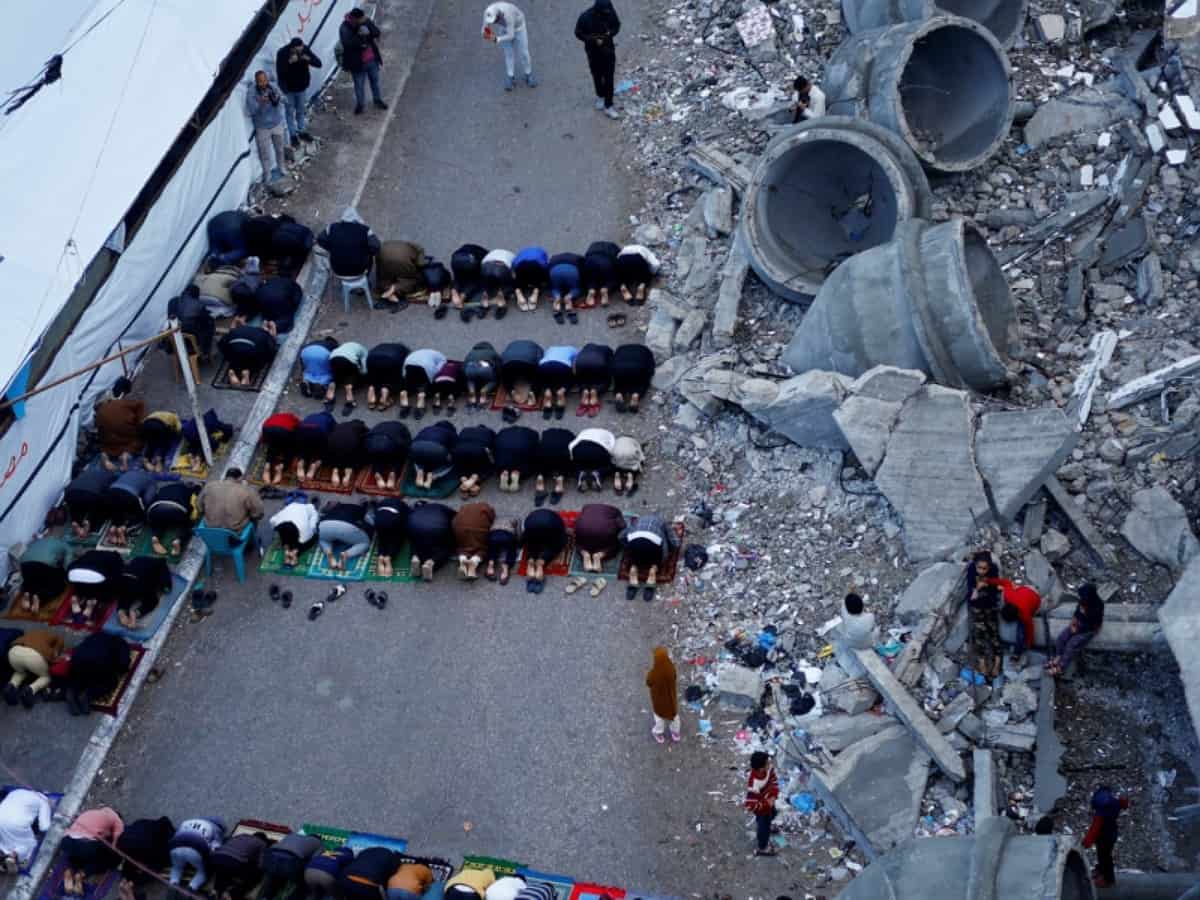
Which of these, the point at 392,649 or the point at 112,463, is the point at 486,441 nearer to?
the point at 392,649

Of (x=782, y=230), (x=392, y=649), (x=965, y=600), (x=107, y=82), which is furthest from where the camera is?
(x=107, y=82)

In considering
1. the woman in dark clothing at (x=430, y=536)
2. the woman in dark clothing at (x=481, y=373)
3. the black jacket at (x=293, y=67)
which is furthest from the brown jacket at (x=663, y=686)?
the black jacket at (x=293, y=67)

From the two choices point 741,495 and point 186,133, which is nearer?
point 741,495

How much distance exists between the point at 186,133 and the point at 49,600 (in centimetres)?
588

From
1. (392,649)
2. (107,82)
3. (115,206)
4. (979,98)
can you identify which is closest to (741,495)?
(392,649)

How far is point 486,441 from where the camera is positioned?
589 inches

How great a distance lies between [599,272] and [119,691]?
6.63 m

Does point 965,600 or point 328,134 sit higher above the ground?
point 328,134

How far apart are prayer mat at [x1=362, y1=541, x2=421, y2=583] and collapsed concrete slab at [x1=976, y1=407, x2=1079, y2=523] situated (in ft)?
17.4

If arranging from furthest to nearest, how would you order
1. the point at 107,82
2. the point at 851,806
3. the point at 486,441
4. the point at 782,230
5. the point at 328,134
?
the point at 328,134
the point at 107,82
the point at 782,230
the point at 486,441
the point at 851,806

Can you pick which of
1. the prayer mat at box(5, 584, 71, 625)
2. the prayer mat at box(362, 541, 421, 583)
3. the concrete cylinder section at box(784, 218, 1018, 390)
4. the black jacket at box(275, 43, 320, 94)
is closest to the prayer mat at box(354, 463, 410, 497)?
the prayer mat at box(362, 541, 421, 583)

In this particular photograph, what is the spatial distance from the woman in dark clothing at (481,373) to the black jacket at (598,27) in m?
4.79

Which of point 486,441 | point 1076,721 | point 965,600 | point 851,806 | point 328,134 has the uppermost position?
point 328,134

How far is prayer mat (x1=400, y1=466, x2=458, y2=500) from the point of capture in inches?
592
